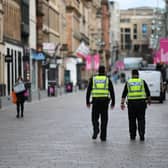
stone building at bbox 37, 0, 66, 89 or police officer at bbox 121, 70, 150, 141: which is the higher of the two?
stone building at bbox 37, 0, 66, 89

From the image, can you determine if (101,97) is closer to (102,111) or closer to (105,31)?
(102,111)

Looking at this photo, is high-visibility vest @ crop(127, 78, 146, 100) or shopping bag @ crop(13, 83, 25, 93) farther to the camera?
shopping bag @ crop(13, 83, 25, 93)

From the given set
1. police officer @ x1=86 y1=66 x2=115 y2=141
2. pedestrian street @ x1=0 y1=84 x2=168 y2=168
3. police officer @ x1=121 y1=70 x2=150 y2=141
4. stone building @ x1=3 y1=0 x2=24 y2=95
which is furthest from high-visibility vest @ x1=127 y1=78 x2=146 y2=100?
stone building @ x1=3 y1=0 x2=24 y2=95

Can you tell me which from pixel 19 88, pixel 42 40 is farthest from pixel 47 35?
pixel 19 88

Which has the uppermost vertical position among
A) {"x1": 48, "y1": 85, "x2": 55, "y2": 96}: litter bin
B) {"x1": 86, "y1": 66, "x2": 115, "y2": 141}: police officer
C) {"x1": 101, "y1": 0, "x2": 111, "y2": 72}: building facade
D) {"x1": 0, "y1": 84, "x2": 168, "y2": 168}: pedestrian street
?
{"x1": 101, "y1": 0, "x2": 111, "y2": 72}: building facade

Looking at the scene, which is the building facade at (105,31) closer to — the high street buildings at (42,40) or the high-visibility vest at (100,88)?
the high street buildings at (42,40)

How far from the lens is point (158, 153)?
1524 centimetres

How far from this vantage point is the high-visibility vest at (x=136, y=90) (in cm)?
1855

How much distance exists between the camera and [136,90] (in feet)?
61.0

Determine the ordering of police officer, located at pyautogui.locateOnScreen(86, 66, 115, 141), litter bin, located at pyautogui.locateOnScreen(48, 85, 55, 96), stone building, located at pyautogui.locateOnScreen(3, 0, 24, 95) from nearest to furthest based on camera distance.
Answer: police officer, located at pyautogui.locateOnScreen(86, 66, 115, 141) → stone building, located at pyautogui.locateOnScreen(3, 0, 24, 95) → litter bin, located at pyautogui.locateOnScreen(48, 85, 55, 96)

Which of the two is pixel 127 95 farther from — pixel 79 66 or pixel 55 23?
pixel 79 66

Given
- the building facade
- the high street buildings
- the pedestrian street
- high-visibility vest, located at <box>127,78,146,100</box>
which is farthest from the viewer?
the building facade

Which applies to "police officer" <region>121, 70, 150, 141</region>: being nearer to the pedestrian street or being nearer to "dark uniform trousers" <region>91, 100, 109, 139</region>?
the pedestrian street

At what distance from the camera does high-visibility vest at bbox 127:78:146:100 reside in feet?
60.8
